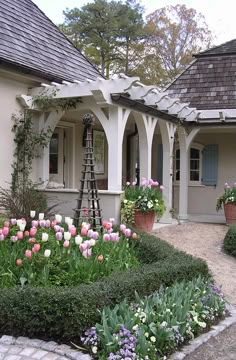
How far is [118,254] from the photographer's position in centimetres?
531

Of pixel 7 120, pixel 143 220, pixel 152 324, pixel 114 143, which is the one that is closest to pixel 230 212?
pixel 143 220

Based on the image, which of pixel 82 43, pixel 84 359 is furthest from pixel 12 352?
pixel 82 43

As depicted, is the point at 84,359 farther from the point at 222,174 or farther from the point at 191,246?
the point at 222,174

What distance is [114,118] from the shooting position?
8.30 meters

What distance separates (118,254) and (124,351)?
1.96 m

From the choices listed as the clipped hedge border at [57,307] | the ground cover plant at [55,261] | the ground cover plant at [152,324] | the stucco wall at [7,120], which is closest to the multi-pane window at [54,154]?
the stucco wall at [7,120]

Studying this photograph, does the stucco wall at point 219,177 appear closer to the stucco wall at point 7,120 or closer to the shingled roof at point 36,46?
the shingled roof at point 36,46

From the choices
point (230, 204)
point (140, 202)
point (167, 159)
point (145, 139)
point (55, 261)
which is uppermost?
point (145, 139)

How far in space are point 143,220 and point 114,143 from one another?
167cm

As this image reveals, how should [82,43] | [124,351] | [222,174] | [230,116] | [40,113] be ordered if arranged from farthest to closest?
[82,43] < [222,174] < [230,116] < [40,113] < [124,351]

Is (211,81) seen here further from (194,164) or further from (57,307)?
(57,307)

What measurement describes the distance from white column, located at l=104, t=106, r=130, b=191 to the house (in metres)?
0.02

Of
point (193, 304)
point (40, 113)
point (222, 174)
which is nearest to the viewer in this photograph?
point (193, 304)

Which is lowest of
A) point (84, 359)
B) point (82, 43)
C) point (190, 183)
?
point (84, 359)
